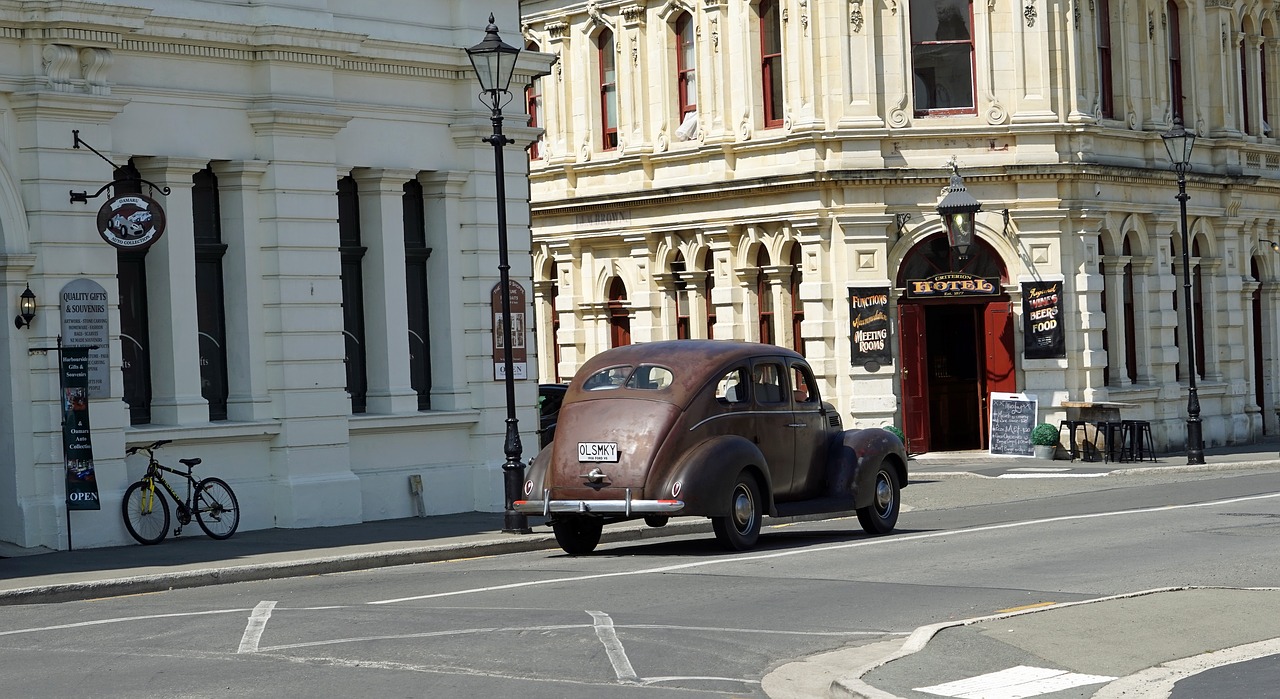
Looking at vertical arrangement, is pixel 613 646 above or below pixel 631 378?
below

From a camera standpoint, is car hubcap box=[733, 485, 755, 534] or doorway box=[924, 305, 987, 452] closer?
car hubcap box=[733, 485, 755, 534]

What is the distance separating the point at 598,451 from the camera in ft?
59.8

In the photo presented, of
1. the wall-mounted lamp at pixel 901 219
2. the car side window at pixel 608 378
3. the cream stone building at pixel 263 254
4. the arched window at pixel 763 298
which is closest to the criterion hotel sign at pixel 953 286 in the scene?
the wall-mounted lamp at pixel 901 219

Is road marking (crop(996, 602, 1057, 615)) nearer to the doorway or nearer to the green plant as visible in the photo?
the green plant

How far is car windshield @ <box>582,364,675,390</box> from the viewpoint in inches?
733

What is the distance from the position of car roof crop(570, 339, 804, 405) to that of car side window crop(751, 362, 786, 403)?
15 cm

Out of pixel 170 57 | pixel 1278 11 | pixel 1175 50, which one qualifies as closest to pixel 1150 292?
pixel 1175 50

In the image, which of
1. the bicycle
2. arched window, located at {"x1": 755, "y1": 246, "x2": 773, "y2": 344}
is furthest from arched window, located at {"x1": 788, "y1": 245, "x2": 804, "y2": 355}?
the bicycle

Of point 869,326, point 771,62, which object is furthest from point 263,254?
point 771,62

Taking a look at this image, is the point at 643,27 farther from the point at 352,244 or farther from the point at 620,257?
the point at 352,244

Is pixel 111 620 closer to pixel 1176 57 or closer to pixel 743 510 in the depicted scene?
pixel 743 510

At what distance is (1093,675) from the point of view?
10383 mm

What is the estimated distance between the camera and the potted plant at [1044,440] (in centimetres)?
3481

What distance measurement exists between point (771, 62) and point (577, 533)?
20509mm
